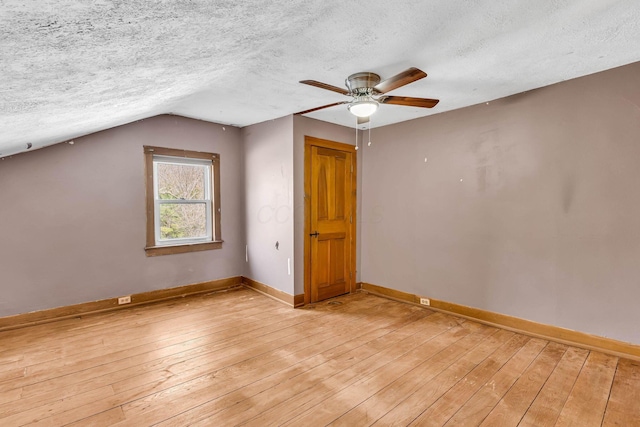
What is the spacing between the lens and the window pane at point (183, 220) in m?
4.27

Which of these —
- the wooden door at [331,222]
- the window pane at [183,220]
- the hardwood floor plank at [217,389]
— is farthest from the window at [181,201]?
the hardwood floor plank at [217,389]

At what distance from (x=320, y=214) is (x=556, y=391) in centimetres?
294

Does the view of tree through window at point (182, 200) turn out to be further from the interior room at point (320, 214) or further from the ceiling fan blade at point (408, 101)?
the ceiling fan blade at point (408, 101)

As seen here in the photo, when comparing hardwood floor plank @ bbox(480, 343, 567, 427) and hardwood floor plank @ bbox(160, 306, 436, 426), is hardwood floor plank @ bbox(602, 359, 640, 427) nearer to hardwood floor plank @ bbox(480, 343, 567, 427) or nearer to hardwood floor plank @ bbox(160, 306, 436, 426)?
hardwood floor plank @ bbox(480, 343, 567, 427)

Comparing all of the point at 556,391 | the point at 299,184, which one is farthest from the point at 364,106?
the point at 556,391

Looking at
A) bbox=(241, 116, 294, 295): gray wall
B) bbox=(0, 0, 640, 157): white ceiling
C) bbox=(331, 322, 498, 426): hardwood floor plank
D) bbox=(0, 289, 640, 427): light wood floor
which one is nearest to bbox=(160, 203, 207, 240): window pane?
bbox=(241, 116, 294, 295): gray wall

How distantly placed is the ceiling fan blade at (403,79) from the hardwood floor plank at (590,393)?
2391 mm

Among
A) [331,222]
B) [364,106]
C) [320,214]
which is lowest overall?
[331,222]

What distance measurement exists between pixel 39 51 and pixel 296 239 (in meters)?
3.04

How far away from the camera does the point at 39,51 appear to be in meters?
1.26

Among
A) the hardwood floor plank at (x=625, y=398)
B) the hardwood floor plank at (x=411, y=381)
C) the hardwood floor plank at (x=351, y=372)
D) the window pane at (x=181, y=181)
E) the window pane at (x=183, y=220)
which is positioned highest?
the window pane at (x=181, y=181)

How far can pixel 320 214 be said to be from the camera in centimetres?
426

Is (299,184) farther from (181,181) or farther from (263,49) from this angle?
(263,49)

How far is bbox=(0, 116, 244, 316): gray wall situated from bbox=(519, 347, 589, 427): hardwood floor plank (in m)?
4.01
